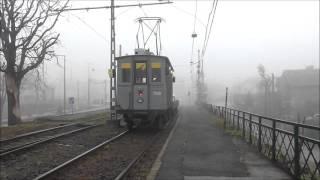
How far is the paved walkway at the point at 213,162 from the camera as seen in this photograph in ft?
33.0

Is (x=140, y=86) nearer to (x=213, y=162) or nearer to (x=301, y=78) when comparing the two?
(x=213, y=162)

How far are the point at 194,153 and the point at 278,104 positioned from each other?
216ft

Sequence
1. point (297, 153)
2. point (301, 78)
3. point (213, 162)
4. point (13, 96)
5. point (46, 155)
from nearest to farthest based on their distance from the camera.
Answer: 1. point (297, 153)
2. point (213, 162)
3. point (46, 155)
4. point (13, 96)
5. point (301, 78)

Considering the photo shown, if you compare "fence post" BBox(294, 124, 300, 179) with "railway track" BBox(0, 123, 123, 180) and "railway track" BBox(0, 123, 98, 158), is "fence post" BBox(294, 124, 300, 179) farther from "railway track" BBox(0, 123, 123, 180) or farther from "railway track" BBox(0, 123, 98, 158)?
"railway track" BBox(0, 123, 98, 158)

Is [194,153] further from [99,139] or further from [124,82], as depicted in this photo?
[124,82]

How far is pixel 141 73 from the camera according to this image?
68.0ft

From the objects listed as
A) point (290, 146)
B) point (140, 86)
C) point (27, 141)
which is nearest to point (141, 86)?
point (140, 86)

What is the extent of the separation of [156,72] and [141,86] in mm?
913

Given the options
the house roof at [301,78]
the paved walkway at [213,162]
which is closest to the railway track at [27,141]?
the paved walkway at [213,162]

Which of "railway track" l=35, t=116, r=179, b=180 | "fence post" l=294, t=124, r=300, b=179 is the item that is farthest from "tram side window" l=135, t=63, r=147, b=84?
"fence post" l=294, t=124, r=300, b=179

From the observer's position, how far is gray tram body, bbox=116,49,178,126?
20547mm

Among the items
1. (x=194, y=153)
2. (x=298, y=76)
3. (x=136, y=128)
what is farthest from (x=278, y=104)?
(x=194, y=153)

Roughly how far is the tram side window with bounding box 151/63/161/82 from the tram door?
0.31m

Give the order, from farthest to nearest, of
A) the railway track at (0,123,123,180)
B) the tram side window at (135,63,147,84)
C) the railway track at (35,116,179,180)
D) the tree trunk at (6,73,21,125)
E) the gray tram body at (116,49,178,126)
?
the tree trunk at (6,73,21,125) < the tram side window at (135,63,147,84) < the gray tram body at (116,49,178,126) < the railway track at (0,123,123,180) < the railway track at (35,116,179,180)
